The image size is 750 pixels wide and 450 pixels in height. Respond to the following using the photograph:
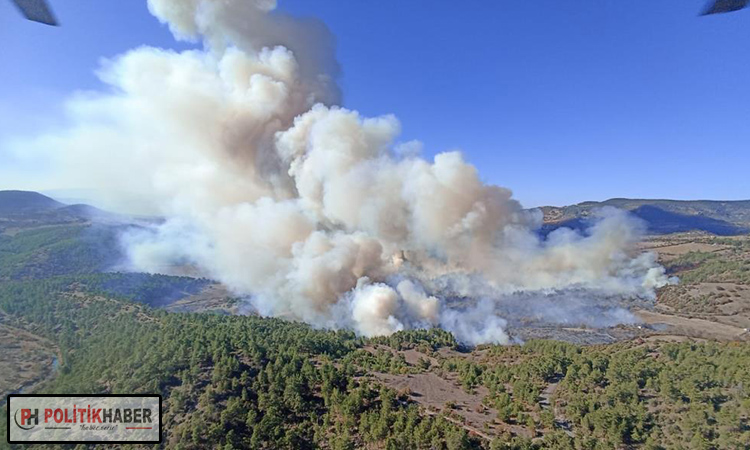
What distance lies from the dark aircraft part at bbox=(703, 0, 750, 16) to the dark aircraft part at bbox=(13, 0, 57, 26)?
7553 millimetres

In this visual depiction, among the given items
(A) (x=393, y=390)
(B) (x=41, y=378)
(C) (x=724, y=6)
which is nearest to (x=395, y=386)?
(A) (x=393, y=390)

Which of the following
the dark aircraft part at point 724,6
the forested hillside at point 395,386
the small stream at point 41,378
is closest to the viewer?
the dark aircraft part at point 724,6

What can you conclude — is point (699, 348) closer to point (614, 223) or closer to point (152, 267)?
point (614, 223)

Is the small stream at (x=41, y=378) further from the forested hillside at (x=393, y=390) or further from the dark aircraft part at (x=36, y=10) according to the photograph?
the dark aircraft part at (x=36, y=10)

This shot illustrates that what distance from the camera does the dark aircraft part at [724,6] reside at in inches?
165

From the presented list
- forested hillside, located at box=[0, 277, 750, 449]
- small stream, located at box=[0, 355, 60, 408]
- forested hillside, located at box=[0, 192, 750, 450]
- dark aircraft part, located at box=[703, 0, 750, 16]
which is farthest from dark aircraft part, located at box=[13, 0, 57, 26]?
small stream, located at box=[0, 355, 60, 408]

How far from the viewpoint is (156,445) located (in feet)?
100

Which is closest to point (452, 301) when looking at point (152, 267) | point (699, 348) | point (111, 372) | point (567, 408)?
point (699, 348)

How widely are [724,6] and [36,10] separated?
814 cm

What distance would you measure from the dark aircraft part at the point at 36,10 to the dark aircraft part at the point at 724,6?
7.55m

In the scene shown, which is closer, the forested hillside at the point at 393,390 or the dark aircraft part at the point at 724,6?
the dark aircraft part at the point at 724,6

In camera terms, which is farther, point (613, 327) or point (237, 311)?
point (237, 311)

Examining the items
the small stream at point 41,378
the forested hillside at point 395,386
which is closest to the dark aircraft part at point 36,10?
the forested hillside at point 395,386

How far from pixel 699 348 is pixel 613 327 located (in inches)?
1122
